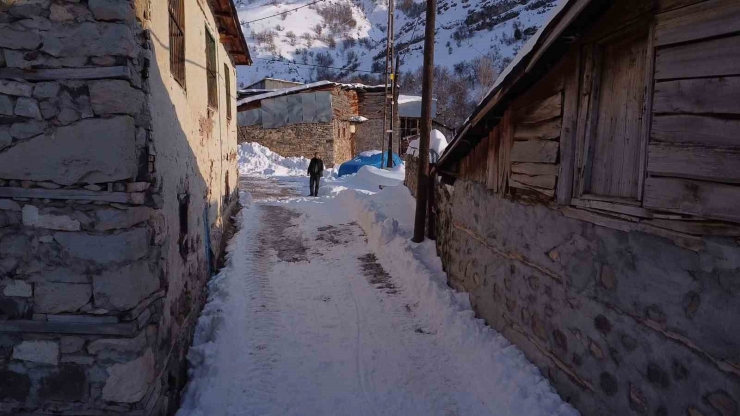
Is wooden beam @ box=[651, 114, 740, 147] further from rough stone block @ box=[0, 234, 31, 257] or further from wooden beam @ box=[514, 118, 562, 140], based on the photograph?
rough stone block @ box=[0, 234, 31, 257]

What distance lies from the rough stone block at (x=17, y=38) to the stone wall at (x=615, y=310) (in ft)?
13.7

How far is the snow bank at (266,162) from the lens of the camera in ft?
80.2

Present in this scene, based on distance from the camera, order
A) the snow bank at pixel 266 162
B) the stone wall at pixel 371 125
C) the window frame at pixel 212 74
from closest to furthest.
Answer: the window frame at pixel 212 74
the snow bank at pixel 266 162
the stone wall at pixel 371 125

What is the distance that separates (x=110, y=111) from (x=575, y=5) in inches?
133

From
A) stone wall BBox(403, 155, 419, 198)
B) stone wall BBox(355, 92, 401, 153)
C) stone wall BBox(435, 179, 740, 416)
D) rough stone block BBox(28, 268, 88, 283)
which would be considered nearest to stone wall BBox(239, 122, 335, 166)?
stone wall BBox(355, 92, 401, 153)

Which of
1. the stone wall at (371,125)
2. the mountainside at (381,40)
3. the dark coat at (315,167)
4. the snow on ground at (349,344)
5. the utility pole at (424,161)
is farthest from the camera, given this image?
the mountainside at (381,40)

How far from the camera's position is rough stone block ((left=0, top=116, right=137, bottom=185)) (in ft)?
9.99

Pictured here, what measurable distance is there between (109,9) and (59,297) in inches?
76.0

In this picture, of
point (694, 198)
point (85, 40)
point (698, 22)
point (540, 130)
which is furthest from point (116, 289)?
point (698, 22)

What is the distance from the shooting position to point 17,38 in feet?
9.83

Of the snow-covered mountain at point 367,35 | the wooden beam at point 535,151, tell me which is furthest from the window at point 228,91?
the snow-covered mountain at point 367,35

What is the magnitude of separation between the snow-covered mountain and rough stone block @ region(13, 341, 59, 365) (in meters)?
45.1

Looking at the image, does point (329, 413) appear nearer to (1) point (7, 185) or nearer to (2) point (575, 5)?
(1) point (7, 185)

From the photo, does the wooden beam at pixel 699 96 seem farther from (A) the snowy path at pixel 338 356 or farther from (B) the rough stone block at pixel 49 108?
(B) the rough stone block at pixel 49 108
